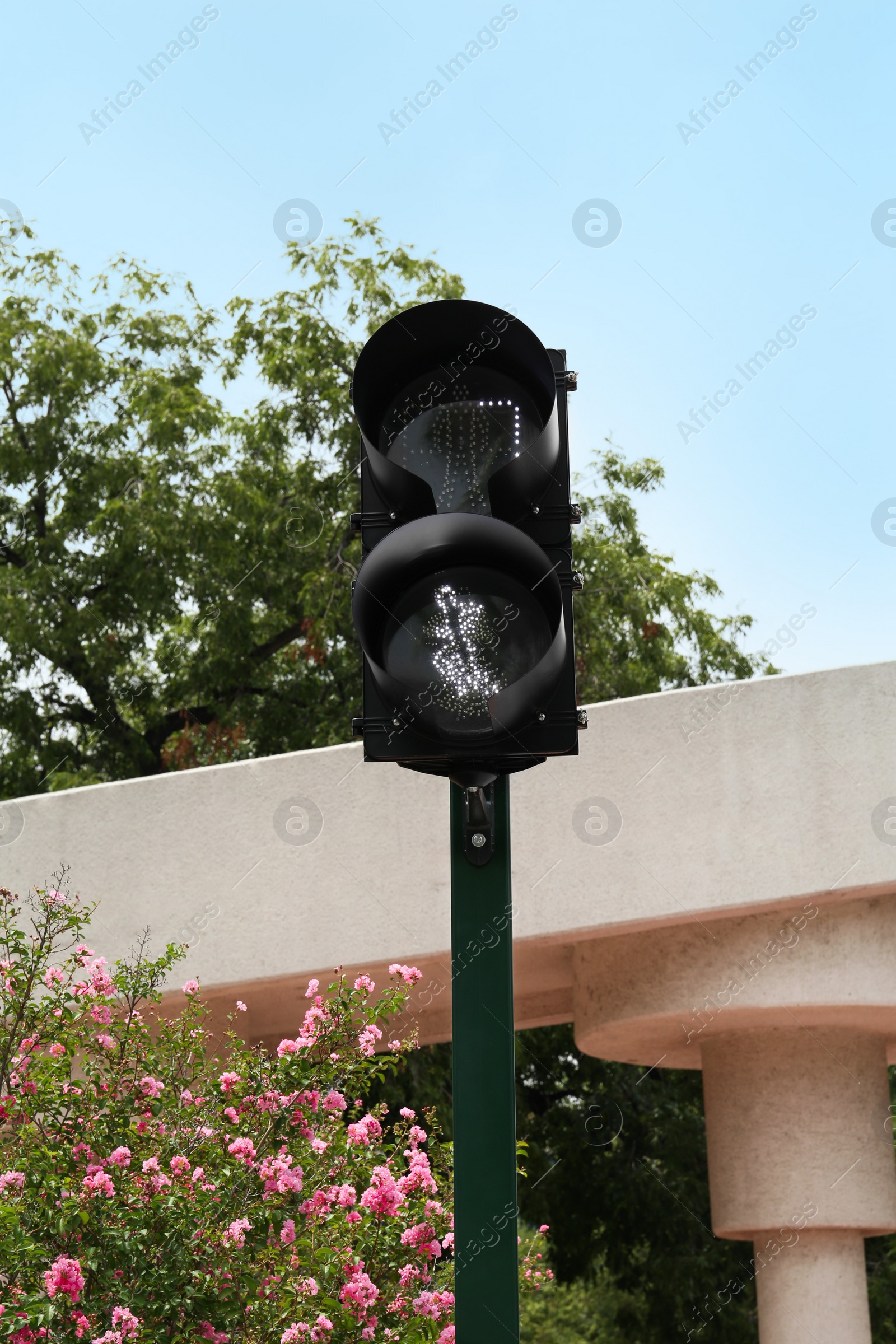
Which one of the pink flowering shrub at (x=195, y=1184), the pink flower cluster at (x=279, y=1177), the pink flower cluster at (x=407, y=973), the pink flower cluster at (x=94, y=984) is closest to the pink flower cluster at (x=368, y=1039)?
the pink flowering shrub at (x=195, y=1184)

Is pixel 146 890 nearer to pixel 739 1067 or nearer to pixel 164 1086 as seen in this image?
pixel 164 1086

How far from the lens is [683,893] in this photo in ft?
24.6

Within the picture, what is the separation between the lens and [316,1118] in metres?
4.98

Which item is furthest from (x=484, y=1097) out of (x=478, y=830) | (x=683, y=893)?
(x=683, y=893)

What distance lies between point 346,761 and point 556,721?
5754 mm

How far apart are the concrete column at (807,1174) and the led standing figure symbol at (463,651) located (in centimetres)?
645

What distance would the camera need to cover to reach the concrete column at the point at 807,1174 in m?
7.80

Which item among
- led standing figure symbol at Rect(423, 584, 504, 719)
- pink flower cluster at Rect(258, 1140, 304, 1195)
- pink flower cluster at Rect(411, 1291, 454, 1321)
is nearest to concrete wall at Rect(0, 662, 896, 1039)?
pink flower cluster at Rect(411, 1291, 454, 1321)

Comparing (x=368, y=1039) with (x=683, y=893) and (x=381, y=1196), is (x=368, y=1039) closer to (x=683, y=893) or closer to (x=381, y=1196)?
(x=381, y=1196)

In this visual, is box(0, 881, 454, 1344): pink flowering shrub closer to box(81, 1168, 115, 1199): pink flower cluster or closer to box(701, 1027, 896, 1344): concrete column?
box(81, 1168, 115, 1199): pink flower cluster

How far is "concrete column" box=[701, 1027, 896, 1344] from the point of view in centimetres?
780

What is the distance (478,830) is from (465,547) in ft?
1.73

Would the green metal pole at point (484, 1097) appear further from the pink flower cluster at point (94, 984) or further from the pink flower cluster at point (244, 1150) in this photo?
the pink flower cluster at point (94, 984)

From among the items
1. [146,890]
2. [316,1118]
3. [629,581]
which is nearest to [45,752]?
[629,581]
